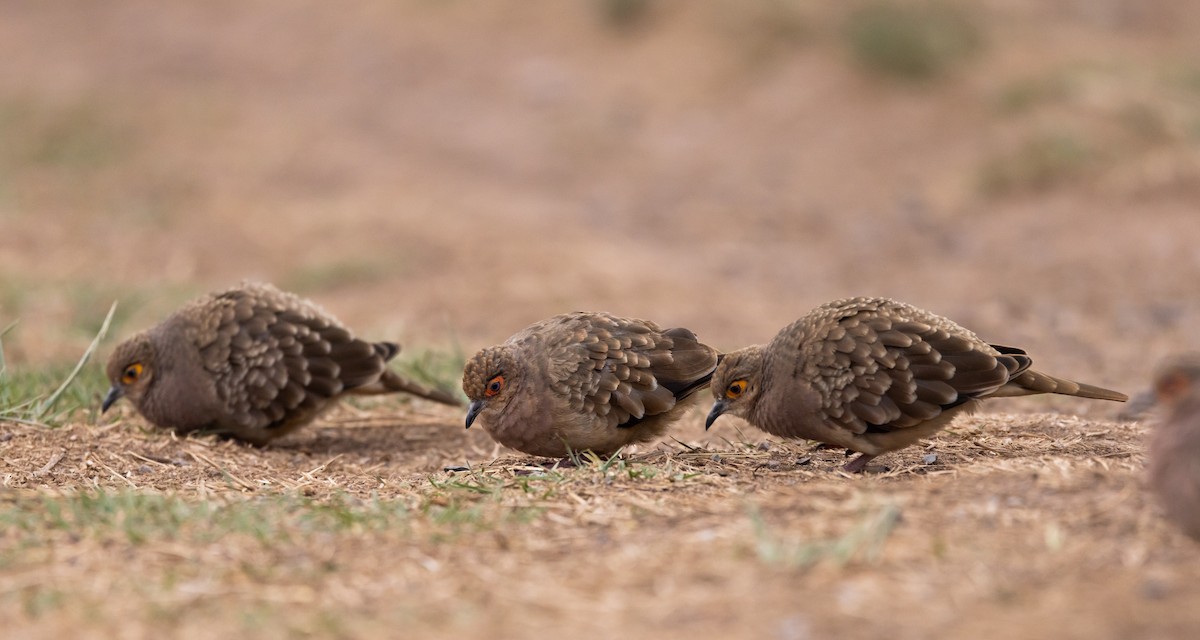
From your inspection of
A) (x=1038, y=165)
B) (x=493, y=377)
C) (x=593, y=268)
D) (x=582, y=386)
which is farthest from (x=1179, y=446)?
(x=1038, y=165)

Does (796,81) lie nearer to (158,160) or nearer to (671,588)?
(158,160)

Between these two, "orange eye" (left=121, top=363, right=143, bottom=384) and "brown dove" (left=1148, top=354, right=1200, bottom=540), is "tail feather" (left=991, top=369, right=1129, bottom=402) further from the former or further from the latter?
"orange eye" (left=121, top=363, right=143, bottom=384)

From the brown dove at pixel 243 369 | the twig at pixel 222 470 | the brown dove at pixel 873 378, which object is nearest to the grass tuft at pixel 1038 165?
the brown dove at pixel 873 378

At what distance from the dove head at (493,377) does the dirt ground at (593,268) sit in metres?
0.31

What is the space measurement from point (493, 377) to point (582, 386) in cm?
42

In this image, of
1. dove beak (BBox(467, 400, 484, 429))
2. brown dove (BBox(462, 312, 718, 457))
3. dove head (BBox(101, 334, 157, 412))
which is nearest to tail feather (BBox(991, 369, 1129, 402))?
brown dove (BBox(462, 312, 718, 457))

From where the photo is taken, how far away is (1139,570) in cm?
362

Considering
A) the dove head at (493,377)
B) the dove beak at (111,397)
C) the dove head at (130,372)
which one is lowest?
the dove beak at (111,397)

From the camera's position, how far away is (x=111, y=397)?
6.76 meters

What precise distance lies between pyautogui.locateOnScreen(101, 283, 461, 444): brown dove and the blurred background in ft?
3.39

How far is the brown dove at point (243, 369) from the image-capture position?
668 centimetres

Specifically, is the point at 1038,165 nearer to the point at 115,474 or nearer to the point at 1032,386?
the point at 1032,386

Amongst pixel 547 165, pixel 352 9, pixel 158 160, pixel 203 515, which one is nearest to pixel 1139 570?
pixel 203 515

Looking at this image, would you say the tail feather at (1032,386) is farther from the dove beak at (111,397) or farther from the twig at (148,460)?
the dove beak at (111,397)
